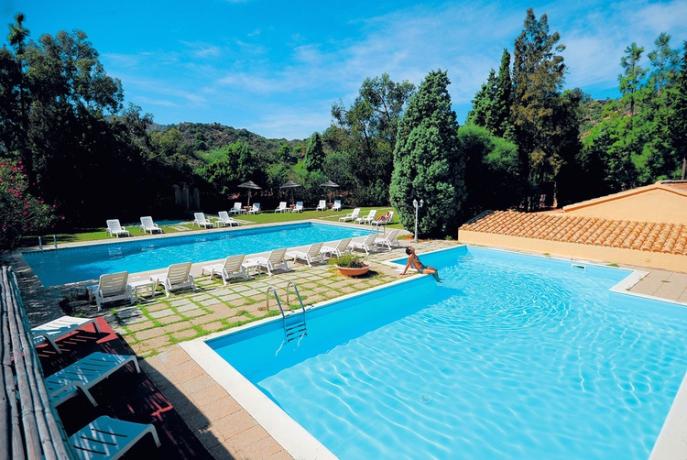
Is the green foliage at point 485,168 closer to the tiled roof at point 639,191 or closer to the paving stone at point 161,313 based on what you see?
the tiled roof at point 639,191

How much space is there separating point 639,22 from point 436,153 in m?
10.1

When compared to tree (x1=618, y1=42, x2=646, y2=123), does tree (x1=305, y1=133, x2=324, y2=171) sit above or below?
below

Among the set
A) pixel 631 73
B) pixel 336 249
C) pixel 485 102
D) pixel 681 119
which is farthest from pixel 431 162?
pixel 631 73

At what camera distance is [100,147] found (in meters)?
22.9

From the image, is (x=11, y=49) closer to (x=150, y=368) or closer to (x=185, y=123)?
(x=150, y=368)

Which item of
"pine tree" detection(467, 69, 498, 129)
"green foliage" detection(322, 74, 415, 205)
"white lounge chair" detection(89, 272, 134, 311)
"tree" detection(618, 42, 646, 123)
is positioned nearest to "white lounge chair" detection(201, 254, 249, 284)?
"white lounge chair" detection(89, 272, 134, 311)

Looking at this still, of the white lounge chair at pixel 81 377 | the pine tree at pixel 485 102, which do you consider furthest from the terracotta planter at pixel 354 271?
the pine tree at pixel 485 102

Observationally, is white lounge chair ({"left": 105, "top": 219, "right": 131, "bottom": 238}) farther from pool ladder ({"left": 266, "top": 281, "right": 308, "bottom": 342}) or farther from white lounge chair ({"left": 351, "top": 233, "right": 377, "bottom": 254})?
pool ladder ({"left": 266, "top": 281, "right": 308, "bottom": 342})

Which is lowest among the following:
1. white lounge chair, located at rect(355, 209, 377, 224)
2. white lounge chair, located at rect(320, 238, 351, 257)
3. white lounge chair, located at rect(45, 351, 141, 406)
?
white lounge chair, located at rect(45, 351, 141, 406)

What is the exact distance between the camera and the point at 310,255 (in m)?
12.2

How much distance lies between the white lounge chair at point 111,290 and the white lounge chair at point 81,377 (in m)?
3.62

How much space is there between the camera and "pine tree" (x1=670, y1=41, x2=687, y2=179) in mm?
24953

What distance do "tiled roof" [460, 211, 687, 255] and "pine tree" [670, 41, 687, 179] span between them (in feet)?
61.8

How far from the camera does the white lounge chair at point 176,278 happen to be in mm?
8914
